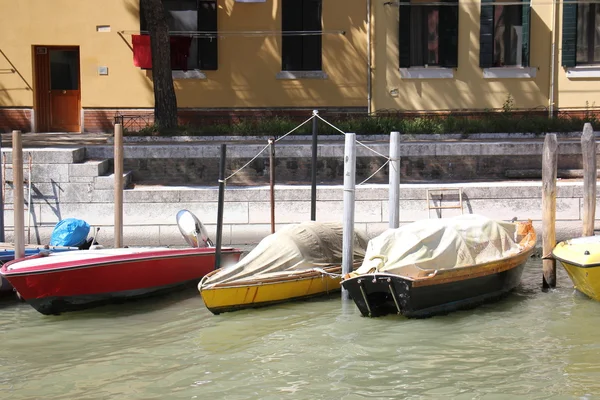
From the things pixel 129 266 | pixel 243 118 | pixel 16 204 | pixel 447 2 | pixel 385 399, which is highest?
pixel 447 2

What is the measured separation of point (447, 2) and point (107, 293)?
48.8 ft

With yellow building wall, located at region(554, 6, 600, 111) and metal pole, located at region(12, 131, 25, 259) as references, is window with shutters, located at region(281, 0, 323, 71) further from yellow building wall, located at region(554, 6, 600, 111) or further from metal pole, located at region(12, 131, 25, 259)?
metal pole, located at region(12, 131, 25, 259)

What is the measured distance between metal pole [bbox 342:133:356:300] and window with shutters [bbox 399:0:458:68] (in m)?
11.7

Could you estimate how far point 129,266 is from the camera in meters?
14.3

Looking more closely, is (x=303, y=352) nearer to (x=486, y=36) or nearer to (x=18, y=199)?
(x=18, y=199)

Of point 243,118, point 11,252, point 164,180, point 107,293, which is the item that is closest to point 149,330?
point 107,293

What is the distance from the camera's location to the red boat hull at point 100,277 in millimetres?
13508

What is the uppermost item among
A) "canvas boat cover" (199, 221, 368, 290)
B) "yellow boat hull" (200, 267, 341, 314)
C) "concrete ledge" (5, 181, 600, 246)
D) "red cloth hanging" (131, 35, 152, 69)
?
"red cloth hanging" (131, 35, 152, 69)

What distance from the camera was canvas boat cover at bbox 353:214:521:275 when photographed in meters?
13.1

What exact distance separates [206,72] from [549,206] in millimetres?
13317

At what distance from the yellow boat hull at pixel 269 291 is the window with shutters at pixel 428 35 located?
40.2 feet

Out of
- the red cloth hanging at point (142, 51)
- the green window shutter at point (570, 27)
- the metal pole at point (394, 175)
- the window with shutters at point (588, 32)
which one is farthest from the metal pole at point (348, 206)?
the window with shutters at point (588, 32)

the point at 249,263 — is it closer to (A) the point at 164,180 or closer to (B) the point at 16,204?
(B) the point at 16,204

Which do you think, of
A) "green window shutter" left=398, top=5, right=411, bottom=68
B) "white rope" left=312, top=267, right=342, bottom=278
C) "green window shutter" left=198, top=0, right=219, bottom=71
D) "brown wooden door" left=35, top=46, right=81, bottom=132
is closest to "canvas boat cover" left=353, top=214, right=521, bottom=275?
"white rope" left=312, top=267, right=342, bottom=278
